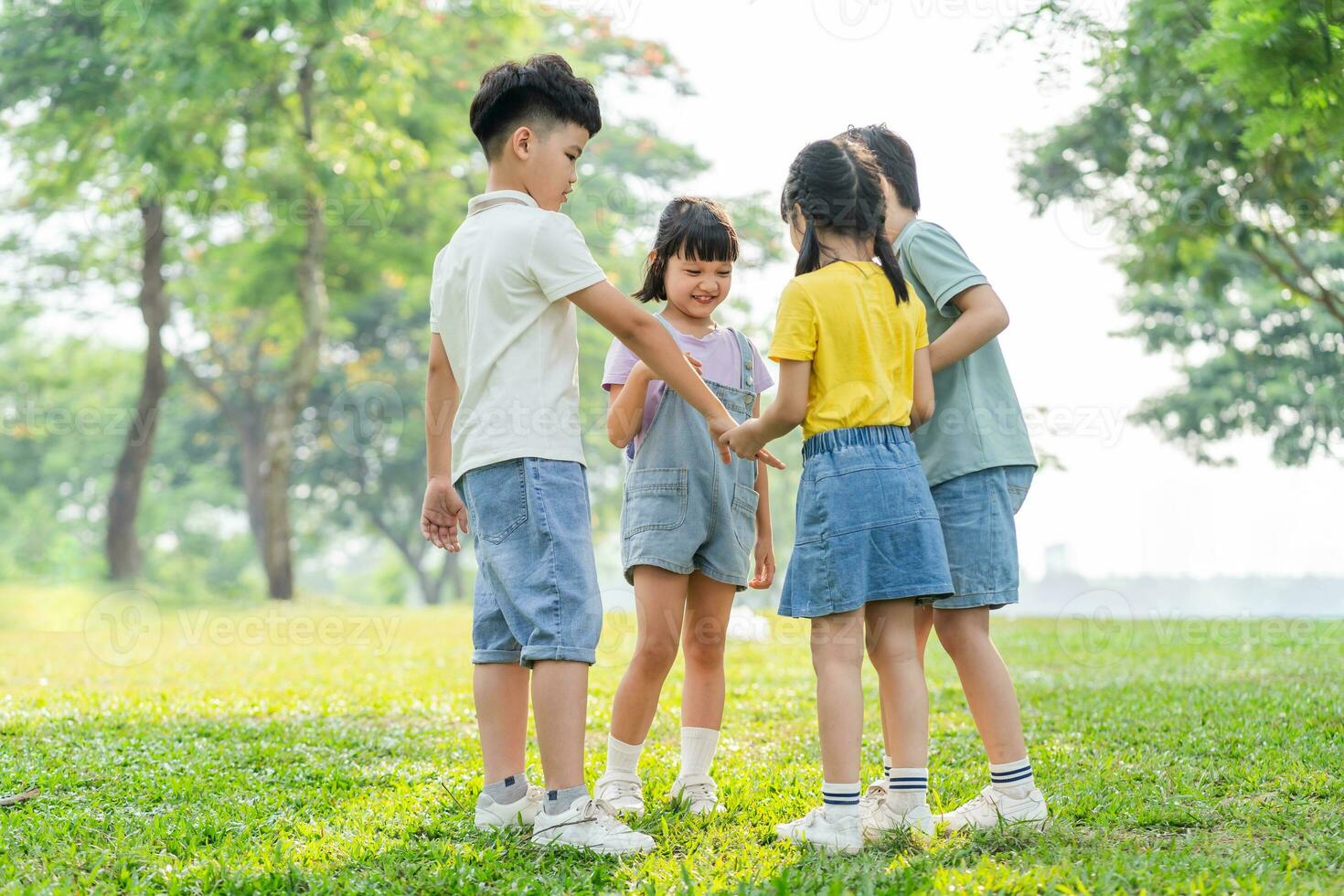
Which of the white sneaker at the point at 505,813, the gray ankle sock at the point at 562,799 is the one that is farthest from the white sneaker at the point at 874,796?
the white sneaker at the point at 505,813

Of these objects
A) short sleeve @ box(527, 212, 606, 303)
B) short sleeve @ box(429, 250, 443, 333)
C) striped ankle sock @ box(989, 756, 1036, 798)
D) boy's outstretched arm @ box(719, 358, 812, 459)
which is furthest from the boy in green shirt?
short sleeve @ box(429, 250, 443, 333)

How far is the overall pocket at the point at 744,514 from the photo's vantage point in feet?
11.1

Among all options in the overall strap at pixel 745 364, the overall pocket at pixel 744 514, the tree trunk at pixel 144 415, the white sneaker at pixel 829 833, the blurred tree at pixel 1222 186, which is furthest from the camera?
the tree trunk at pixel 144 415

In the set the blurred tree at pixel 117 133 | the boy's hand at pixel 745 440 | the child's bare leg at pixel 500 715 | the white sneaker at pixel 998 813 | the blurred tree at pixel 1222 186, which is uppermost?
the blurred tree at pixel 117 133

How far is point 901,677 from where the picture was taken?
2.96m

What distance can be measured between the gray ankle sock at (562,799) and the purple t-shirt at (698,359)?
1.02 meters

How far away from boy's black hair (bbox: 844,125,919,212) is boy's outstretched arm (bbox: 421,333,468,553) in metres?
1.32

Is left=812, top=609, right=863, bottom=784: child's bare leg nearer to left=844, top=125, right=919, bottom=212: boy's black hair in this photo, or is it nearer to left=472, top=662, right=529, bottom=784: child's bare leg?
left=472, top=662, right=529, bottom=784: child's bare leg

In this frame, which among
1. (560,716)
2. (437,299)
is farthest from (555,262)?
(560,716)

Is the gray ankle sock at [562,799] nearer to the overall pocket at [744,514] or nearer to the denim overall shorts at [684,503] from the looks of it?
the denim overall shorts at [684,503]

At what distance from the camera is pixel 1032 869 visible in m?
2.59

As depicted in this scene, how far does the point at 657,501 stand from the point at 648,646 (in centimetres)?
42

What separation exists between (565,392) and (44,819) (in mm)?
1892

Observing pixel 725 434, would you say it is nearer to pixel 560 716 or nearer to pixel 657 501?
pixel 657 501
